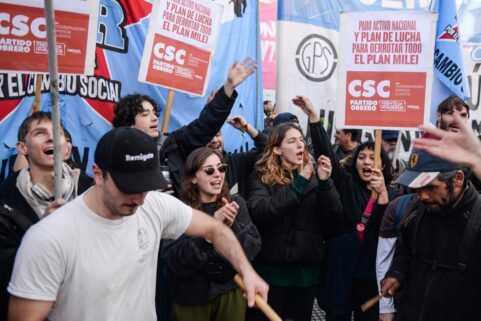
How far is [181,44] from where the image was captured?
414cm

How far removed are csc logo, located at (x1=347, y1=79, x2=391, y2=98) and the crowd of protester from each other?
37 centimetres

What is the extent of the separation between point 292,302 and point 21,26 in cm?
258

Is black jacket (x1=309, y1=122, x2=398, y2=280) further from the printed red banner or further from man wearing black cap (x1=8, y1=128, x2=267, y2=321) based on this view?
man wearing black cap (x1=8, y1=128, x2=267, y2=321)

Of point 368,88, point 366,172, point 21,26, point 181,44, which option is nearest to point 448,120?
point 368,88

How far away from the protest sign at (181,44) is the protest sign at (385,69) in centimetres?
128

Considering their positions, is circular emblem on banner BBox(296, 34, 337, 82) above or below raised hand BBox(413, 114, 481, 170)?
above

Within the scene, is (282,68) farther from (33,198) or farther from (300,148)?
(33,198)

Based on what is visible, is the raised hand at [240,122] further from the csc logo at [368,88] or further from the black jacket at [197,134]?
the csc logo at [368,88]

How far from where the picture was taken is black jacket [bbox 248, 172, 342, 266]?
3.10 metres

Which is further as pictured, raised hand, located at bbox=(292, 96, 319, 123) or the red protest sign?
raised hand, located at bbox=(292, 96, 319, 123)

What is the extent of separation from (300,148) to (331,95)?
2.42m

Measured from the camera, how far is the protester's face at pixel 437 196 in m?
2.28

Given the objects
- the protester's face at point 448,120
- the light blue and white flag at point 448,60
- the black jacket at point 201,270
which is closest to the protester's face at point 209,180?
the black jacket at point 201,270

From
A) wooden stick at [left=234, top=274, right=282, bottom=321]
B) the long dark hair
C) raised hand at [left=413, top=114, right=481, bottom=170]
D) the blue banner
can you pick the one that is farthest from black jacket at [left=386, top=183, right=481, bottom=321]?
the blue banner
